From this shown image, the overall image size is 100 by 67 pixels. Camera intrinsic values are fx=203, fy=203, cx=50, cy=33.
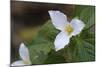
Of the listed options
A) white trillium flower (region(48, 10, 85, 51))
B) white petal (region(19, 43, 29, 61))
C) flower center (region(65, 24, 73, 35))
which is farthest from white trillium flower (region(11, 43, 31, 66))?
flower center (region(65, 24, 73, 35))

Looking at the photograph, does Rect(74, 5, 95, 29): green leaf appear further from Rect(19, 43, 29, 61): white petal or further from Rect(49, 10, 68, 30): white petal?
Rect(19, 43, 29, 61): white petal

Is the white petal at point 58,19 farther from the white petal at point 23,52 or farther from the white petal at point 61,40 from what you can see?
the white petal at point 23,52

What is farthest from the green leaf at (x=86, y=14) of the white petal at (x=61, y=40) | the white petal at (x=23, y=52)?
the white petal at (x=23, y=52)

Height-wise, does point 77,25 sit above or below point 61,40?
above

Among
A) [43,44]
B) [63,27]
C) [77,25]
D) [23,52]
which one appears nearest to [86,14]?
[77,25]

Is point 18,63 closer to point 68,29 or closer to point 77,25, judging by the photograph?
point 68,29

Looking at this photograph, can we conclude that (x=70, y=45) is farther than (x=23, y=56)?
Yes
